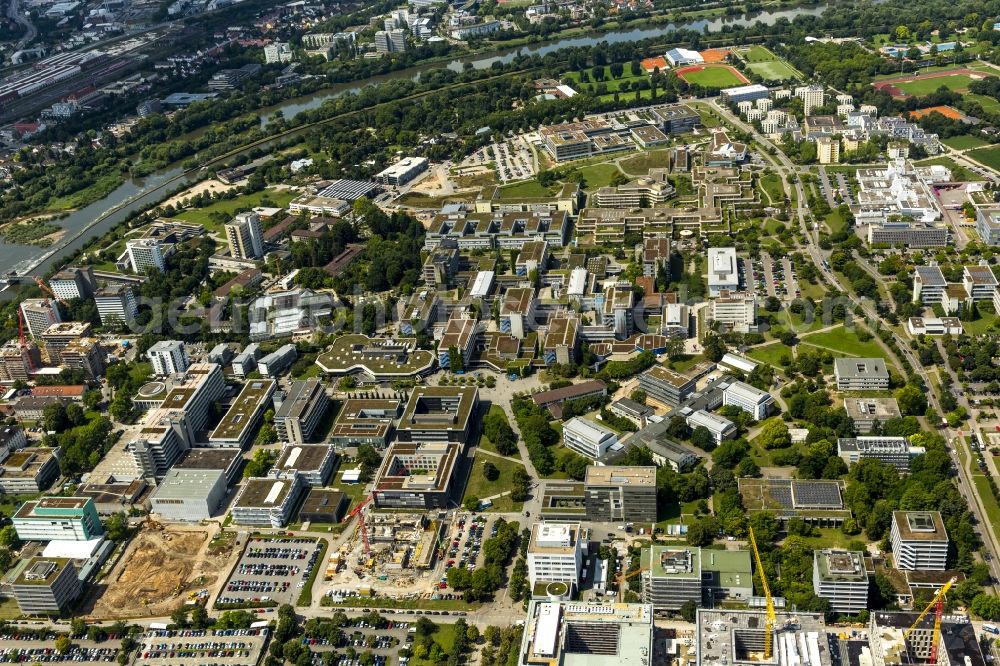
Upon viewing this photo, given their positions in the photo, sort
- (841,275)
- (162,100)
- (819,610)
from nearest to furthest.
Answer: (819,610) < (841,275) < (162,100)

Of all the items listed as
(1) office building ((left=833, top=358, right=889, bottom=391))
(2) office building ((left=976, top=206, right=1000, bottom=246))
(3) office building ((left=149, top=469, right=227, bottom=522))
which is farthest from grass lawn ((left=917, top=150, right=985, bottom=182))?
(3) office building ((left=149, top=469, right=227, bottom=522))

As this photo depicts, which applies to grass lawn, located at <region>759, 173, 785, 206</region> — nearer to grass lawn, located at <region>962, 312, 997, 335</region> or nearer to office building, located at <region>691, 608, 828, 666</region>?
grass lawn, located at <region>962, 312, 997, 335</region>

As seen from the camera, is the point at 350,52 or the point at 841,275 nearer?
the point at 841,275

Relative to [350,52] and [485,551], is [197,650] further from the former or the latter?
[350,52]

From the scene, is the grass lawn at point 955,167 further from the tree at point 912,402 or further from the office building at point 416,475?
the office building at point 416,475

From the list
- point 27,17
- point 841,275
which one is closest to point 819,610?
point 841,275

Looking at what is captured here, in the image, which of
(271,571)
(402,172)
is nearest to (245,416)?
(271,571)

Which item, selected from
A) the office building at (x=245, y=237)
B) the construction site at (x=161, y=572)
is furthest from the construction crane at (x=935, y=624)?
the office building at (x=245, y=237)
